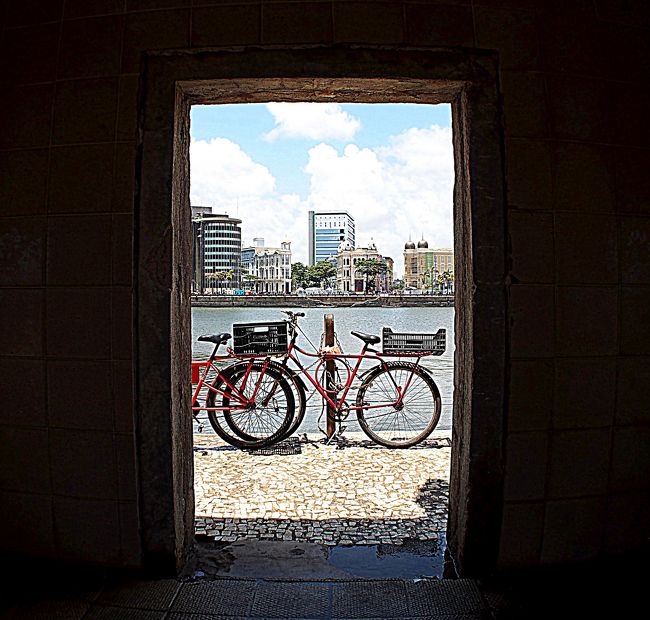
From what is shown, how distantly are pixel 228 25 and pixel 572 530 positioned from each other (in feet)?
8.00

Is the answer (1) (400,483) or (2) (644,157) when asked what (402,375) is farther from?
(2) (644,157)

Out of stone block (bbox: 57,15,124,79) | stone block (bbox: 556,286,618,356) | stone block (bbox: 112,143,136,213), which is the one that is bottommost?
stone block (bbox: 556,286,618,356)

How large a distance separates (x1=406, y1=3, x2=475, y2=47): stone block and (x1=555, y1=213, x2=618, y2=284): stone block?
0.80 meters

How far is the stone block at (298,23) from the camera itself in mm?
2111

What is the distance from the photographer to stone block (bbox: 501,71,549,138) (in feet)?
6.98

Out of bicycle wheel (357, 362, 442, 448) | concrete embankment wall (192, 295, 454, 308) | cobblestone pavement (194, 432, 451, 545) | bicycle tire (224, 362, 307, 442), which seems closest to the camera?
cobblestone pavement (194, 432, 451, 545)

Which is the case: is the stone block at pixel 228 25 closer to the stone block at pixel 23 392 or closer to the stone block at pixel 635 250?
the stone block at pixel 23 392

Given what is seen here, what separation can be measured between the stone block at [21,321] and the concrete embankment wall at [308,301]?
20337mm

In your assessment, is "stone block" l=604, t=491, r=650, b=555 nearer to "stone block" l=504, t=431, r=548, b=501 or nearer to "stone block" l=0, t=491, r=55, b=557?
"stone block" l=504, t=431, r=548, b=501

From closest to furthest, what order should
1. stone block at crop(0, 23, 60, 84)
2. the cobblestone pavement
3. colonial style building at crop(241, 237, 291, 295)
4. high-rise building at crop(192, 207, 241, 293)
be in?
stone block at crop(0, 23, 60, 84) → the cobblestone pavement → colonial style building at crop(241, 237, 291, 295) → high-rise building at crop(192, 207, 241, 293)

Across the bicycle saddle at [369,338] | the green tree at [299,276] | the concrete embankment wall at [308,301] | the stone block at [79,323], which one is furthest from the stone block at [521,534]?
the green tree at [299,276]

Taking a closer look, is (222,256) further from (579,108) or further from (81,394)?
(579,108)

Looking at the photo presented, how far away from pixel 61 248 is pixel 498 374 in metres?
1.80

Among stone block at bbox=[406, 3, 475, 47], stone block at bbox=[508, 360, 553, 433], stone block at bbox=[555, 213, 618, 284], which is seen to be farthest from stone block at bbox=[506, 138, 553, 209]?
stone block at bbox=[508, 360, 553, 433]
